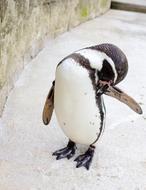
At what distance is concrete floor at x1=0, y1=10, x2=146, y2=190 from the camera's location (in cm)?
161

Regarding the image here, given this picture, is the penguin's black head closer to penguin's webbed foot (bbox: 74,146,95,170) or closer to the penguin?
the penguin

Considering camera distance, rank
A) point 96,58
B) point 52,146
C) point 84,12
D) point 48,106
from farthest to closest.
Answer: point 84,12, point 52,146, point 48,106, point 96,58

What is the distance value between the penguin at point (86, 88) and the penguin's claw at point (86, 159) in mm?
87

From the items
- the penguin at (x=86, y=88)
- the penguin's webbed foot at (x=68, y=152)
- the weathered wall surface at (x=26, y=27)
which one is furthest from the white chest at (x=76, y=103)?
the weathered wall surface at (x=26, y=27)

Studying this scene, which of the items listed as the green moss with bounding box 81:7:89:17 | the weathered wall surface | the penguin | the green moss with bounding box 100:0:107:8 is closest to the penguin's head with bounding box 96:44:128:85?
the penguin

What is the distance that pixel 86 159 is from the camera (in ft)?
5.60

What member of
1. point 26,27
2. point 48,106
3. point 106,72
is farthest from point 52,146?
point 26,27

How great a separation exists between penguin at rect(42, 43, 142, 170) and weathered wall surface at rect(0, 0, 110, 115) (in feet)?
2.05

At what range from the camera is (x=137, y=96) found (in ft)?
8.41

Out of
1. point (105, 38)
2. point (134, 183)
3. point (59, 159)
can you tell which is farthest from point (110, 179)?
point (105, 38)

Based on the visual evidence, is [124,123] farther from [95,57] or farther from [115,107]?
[95,57]

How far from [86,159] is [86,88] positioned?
0.33 m

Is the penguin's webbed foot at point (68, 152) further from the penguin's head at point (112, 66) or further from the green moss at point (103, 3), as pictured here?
the green moss at point (103, 3)

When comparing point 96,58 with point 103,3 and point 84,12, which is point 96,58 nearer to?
point 84,12
